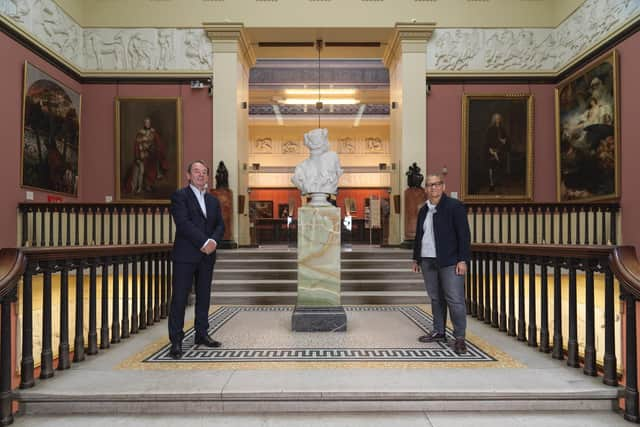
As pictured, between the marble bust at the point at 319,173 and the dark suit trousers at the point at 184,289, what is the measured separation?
1.65 m

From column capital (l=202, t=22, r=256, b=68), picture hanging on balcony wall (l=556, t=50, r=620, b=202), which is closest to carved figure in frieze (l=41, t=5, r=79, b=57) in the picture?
column capital (l=202, t=22, r=256, b=68)

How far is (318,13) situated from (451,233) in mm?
8862

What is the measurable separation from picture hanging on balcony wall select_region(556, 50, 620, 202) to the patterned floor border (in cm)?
658

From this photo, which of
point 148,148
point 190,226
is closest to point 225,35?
point 148,148

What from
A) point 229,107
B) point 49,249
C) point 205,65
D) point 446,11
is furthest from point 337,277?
point 446,11

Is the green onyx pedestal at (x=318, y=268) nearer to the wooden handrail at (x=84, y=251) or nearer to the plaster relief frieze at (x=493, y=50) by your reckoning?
the wooden handrail at (x=84, y=251)

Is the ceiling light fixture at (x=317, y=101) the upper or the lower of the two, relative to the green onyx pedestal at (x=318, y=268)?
upper

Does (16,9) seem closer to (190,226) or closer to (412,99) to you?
(190,226)

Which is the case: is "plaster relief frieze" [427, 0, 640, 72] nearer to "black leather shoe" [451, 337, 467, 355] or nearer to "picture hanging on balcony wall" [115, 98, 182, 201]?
"picture hanging on balcony wall" [115, 98, 182, 201]

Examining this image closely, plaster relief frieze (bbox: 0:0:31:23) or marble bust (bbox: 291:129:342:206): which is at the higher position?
plaster relief frieze (bbox: 0:0:31:23)

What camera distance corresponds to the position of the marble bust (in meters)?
5.70

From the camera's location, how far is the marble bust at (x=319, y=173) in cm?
570

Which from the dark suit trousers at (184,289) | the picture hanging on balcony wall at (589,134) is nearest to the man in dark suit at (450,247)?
the dark suit trousers at (184,289)

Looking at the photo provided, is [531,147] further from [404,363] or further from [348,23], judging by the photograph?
[404,363]
